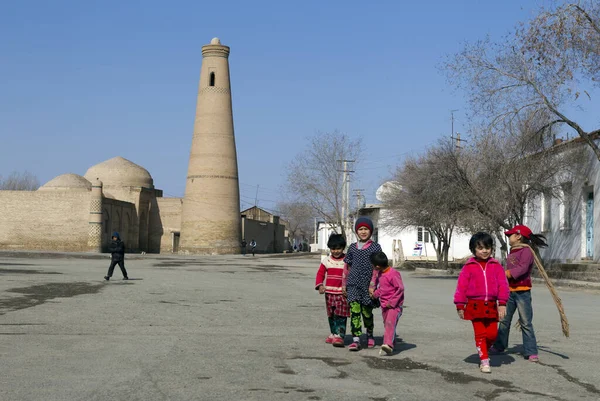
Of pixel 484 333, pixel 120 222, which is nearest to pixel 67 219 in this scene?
pixel 120 222

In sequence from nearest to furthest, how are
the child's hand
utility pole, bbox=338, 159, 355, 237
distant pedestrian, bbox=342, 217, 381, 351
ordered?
the child's hand → distant pedestrian, bbox=342, 217, 381, 351 → utility pole, bbox=338, 159, 355, 237

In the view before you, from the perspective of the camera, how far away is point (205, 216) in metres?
64.1

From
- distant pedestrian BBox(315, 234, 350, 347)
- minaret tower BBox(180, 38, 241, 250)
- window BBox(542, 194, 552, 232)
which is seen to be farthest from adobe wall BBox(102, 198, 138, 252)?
distant pedestrian BBox(315, 234, 350, 347)

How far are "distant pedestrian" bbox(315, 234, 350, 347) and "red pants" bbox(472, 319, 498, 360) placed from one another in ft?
6.11

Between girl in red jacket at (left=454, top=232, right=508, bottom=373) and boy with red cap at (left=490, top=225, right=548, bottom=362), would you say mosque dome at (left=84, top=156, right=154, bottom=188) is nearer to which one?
boy with red cap at (left=490, top=225, right=548, bottom=362)

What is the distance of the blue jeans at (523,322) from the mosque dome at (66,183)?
223 ft

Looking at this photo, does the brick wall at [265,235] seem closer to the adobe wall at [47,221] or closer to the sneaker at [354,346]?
the adobe wall at [47,221]

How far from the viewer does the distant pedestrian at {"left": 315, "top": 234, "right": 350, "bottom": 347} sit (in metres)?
9.29

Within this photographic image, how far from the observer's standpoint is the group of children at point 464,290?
25.7 feet

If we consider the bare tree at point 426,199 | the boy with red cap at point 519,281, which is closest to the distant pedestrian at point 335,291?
the boy with red cap at point 519,281

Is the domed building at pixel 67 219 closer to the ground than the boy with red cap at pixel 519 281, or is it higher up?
higher up

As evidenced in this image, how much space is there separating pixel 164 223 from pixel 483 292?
67.6m

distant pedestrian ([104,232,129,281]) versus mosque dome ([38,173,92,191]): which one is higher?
mosque dome ([38,173,92,191])

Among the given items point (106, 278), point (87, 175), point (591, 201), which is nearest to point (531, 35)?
point (591, 201)
